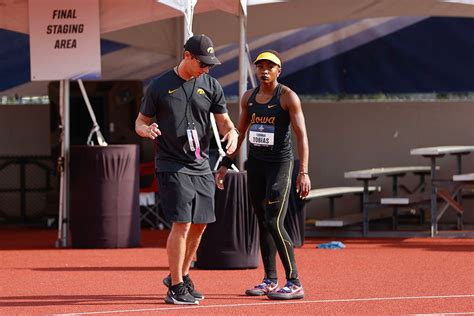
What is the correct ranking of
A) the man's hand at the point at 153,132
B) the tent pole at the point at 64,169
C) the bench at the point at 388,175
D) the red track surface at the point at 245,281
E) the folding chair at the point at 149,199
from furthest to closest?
the folding chair at the point at 149,199 < the bench at the point at 388,175 < the tent pole at the point at 64,169 < the red track surface at the point at 245,281 < the man's hand at the point at 153,132

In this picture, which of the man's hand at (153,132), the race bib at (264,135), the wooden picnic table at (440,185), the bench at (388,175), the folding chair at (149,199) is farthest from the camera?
the folding chair at (149,199)

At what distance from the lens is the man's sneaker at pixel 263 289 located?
9.97 metres

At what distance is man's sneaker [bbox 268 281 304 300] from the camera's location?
9.68 metres

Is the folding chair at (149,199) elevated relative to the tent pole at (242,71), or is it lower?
lower

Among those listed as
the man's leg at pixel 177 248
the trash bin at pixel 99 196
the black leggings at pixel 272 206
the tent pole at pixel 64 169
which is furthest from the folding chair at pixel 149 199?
the man's leg at pixel 177 248

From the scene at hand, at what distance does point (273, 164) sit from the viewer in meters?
9.96

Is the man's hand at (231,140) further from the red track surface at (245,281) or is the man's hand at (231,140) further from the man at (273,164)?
the red track surface at (245,281)

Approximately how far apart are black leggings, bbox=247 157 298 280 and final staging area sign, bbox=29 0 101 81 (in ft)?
18.0

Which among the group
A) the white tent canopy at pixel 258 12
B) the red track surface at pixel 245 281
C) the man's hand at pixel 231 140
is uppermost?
the white tent canopy at pixel 258 12

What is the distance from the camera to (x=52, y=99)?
19.2m

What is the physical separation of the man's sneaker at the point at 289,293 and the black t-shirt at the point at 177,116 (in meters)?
1.17

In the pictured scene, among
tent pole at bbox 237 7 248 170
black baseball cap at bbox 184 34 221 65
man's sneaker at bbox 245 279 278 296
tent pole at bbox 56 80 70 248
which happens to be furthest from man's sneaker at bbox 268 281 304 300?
tent pole at bbox 56 80 70 248

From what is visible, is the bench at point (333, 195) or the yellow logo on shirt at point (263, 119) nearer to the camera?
the yellow logo on shirt at point (263, 119)

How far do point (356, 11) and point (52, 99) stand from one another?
17.2 ft
